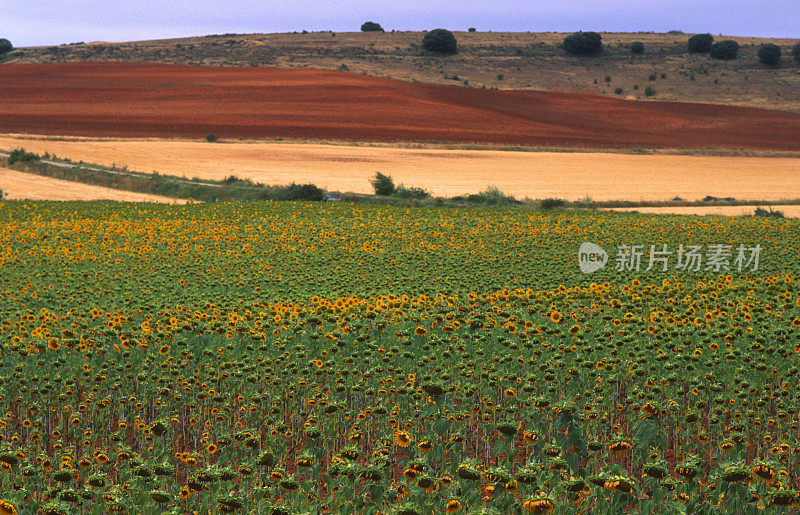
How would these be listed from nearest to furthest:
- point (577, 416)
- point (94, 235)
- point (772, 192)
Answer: point (577, 416) < point (94, 235) < point (772, 192)

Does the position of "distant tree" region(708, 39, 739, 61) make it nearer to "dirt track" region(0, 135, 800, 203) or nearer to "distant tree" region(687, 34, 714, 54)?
"distant tree" region(687, 34, 714, 54)

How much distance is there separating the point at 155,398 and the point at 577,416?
529 cm

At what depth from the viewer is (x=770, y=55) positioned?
4943 inches

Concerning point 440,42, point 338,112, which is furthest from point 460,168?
point 440,42

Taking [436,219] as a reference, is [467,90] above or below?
above

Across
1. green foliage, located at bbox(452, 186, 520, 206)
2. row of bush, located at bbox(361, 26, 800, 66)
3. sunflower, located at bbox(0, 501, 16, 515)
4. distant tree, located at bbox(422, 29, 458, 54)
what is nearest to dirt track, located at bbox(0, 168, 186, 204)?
green foliage, located at bbox(452, 186, 520, 206)

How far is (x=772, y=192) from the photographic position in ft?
167

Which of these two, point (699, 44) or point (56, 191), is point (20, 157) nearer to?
point (56, 191)

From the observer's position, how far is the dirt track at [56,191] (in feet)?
147

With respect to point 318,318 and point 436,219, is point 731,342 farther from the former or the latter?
point 436,219

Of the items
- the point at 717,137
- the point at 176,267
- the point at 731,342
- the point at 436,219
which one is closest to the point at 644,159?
the point at 717,137

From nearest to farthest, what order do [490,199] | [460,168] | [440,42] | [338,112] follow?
[490,199] → [460,168] → [338,112] → [440,42]

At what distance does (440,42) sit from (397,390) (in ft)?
435

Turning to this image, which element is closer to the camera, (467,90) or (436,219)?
(436,219)
